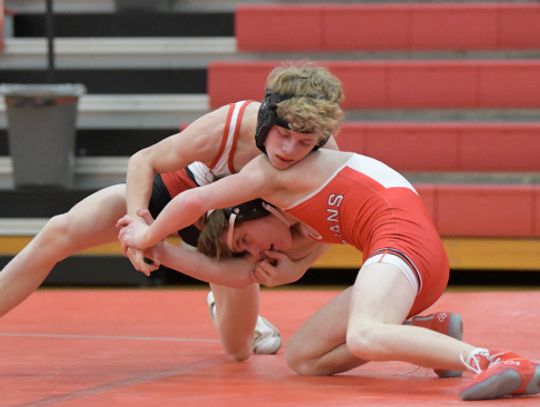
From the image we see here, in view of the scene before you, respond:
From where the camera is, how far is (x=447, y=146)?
583cm

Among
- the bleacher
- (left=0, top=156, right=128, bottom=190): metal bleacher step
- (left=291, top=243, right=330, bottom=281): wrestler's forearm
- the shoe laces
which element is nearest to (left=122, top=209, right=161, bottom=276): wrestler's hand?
(left=291, top=243, right=330, bottom=281): wrestler's forearm

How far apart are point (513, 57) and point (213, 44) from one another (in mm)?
1641

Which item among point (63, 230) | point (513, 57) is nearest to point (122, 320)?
point (63, 230)

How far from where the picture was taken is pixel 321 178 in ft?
9.43

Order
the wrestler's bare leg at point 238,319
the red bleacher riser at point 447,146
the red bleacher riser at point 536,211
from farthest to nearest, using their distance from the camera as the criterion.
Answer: the red bleacher riser at point 447,146, the red bleacher riser at point 536,211, the wrestler's bare leg at point 238,319

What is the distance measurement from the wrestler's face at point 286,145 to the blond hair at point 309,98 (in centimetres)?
3

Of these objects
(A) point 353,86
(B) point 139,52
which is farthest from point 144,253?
(B) point 139,52

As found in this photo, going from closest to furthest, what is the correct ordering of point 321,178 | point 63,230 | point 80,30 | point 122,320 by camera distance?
point 321,178
point 63,230
point 122,320
point 80,30

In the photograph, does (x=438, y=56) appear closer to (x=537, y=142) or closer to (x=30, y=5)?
(x=537, y=142)

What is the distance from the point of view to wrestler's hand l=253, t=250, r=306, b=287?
3000 millimetres

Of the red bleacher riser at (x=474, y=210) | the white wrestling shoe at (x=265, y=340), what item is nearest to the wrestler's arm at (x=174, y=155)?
the white wrestling shoe at (x=265, y=340)

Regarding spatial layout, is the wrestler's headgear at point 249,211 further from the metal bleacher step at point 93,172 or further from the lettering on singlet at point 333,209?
the metal bleacher step at point 93,172

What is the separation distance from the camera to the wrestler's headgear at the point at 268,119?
279 cm

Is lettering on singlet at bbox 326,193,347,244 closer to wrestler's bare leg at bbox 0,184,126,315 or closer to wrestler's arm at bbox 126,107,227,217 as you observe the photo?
wrestler's arm at bbox 126,107,227,217
